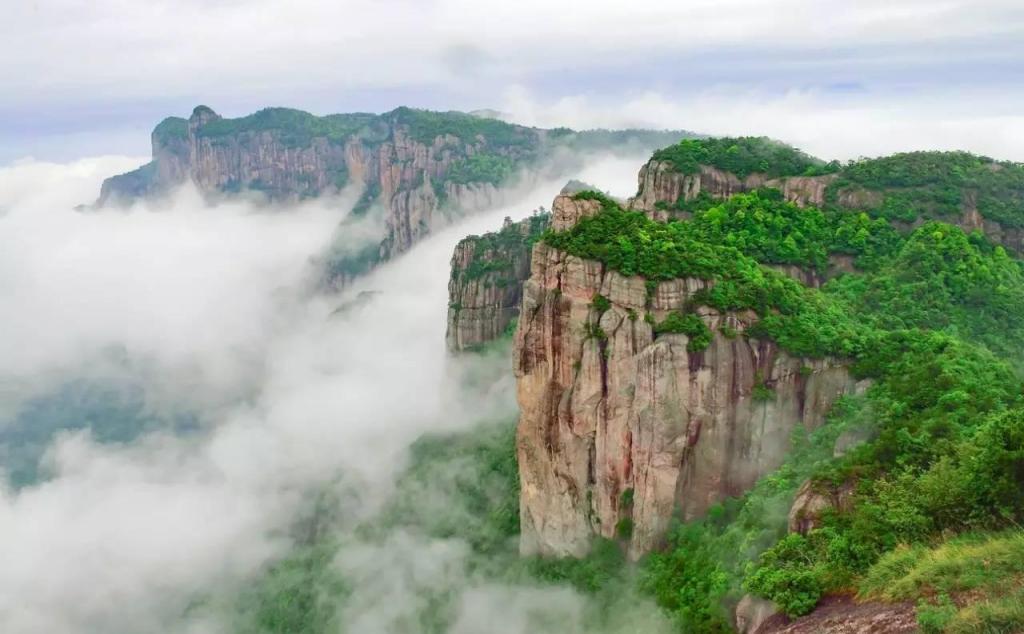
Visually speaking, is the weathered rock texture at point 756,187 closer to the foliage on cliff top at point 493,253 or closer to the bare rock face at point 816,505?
the foliage on cliff top at point 493,253

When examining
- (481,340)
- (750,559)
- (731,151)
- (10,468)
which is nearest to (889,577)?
(750,559)

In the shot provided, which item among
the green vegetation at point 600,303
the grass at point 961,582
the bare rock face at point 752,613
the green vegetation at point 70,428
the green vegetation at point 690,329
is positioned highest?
the green vegetation at point 600,303

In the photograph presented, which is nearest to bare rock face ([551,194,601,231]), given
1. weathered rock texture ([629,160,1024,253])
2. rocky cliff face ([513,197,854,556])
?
rocky cliff face ([513,197,854,556])

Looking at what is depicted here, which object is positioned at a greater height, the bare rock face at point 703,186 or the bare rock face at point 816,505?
the bare rock face at point 703,186

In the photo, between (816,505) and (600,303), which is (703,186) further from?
(816,505)

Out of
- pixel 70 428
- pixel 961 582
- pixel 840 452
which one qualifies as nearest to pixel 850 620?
pixel 961 582

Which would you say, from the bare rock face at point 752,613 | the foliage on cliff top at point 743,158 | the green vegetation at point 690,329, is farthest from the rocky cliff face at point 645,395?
the foliage on cliff top at point 743,158

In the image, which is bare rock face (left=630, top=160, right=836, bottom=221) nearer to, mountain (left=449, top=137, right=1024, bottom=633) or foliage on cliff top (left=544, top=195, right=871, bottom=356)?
mountain (left=449, top=137, right=1024, bottom=633)

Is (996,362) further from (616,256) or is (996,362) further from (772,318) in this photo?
(616,256)
